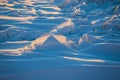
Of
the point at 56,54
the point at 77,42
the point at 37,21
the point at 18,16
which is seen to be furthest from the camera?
the point at 18,16

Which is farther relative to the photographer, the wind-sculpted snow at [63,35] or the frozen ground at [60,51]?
the wind-sculpted snow at [63,35]

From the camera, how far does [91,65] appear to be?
175cm

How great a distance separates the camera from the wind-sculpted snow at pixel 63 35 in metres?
1.96

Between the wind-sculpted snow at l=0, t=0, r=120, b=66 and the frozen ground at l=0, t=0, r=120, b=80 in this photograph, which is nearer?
the frozen ground at l=0, t=0, r=120, b=80

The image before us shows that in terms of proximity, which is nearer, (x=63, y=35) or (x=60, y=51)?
(x=60, y=51)

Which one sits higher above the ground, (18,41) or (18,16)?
(18,16)

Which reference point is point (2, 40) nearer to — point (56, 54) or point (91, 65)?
point (56, 54)

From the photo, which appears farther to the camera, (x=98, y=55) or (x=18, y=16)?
(x=18, y=16)

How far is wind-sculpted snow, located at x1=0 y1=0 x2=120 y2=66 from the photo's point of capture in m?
1.96

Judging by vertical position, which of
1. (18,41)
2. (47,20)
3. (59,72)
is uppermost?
(47,20)

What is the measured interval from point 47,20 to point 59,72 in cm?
176

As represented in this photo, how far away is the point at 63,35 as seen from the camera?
2559 millimetres

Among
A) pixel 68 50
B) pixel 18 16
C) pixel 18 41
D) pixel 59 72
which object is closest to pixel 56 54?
pixel 68 50

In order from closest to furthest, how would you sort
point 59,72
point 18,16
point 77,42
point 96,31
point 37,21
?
point 59,72 → point 77,42 → point 96,31 → point 37,21 → point 18,16
